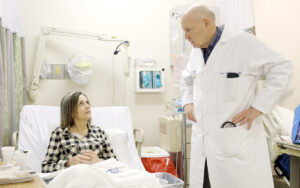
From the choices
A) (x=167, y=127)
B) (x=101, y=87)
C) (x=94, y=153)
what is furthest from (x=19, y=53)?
(x=167, y=127)

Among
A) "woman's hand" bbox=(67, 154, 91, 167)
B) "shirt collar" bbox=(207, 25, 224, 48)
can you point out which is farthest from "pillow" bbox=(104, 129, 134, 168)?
"shirt collar" bbox=(207, 25, 224, 48)

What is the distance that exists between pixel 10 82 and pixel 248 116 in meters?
1.84

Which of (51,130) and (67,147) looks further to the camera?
(51,130)

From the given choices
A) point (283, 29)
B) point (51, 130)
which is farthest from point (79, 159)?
point (283, 29)

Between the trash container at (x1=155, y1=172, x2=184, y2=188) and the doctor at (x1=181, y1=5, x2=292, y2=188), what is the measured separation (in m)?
0.80

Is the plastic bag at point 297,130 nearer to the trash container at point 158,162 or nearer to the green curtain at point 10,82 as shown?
the trash container at point 158,162

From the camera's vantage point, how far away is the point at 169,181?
9.14 ft

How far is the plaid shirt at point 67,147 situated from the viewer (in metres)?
2.07

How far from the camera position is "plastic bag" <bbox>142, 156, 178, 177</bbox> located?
3053 mm

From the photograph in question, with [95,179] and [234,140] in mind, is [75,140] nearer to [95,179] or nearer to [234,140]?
[95,179]

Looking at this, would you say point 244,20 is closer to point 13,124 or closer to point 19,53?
point 19,53

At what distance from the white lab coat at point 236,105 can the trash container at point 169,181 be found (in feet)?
2.71

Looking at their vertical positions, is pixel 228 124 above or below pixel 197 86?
below

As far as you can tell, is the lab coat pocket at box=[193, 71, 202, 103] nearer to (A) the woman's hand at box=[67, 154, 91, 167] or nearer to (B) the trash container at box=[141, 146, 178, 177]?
(A) the woman's hand at box=[67, 154, 91, 167]
